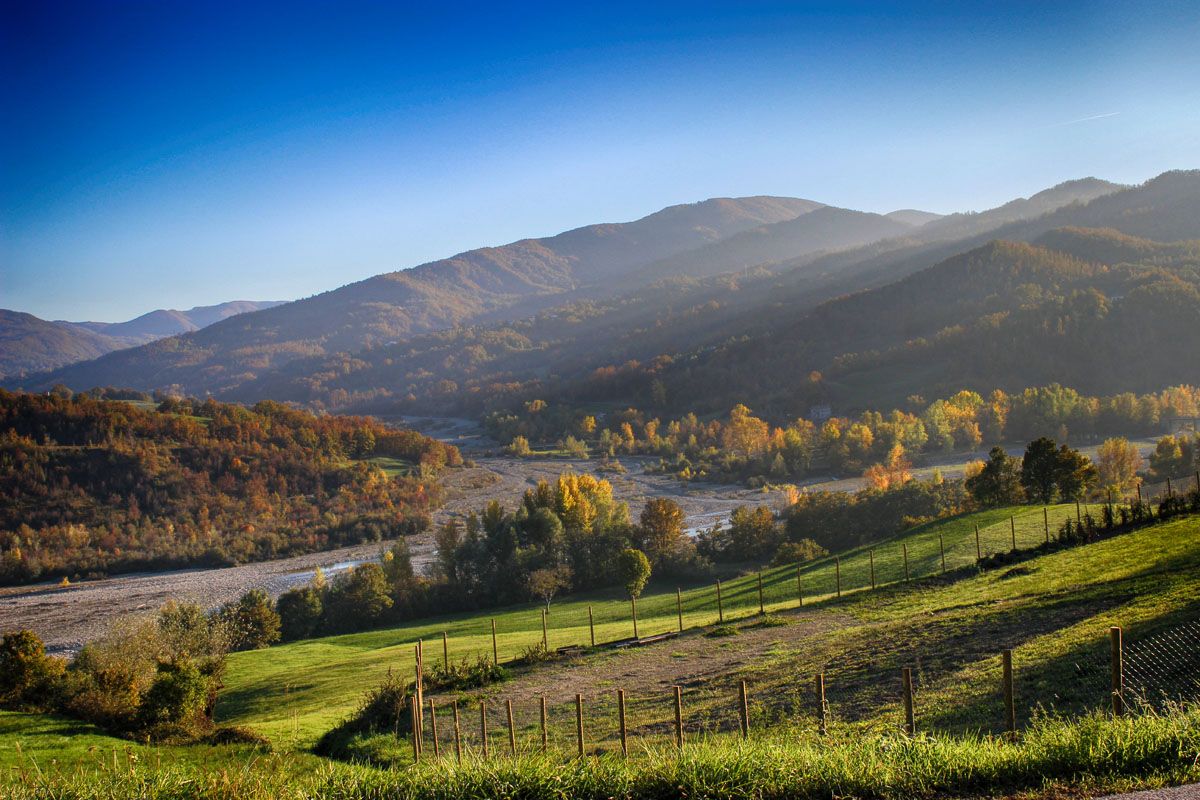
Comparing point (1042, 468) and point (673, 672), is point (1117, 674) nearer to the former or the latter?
point (673, 672)

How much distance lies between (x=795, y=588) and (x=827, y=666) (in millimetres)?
18235

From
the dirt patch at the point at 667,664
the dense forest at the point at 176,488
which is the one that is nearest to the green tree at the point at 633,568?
the dirt patch at the point at 667,664

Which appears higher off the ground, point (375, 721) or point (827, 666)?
point (827, 666)

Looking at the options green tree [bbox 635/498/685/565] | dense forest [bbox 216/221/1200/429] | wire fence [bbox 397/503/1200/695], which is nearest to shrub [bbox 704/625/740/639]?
wire fence [bbox 397/503/1200/695]

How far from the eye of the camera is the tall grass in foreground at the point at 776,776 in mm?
7488

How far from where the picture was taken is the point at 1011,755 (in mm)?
7852

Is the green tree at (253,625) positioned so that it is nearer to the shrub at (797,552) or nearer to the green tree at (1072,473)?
the shrub at (797,552)

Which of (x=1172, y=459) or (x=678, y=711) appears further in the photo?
(x=1172, y=459)

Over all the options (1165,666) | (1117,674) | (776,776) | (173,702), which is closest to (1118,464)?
(1165,666)

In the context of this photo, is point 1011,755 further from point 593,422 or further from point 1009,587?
point 593,422

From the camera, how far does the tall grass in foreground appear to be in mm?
7488

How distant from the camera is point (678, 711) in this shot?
10.6 metres

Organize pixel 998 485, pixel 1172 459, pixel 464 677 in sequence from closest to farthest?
pixel 464 677 < pixel 998 485 < pixel 1172 459

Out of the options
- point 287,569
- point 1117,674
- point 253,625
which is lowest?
point 287,569
